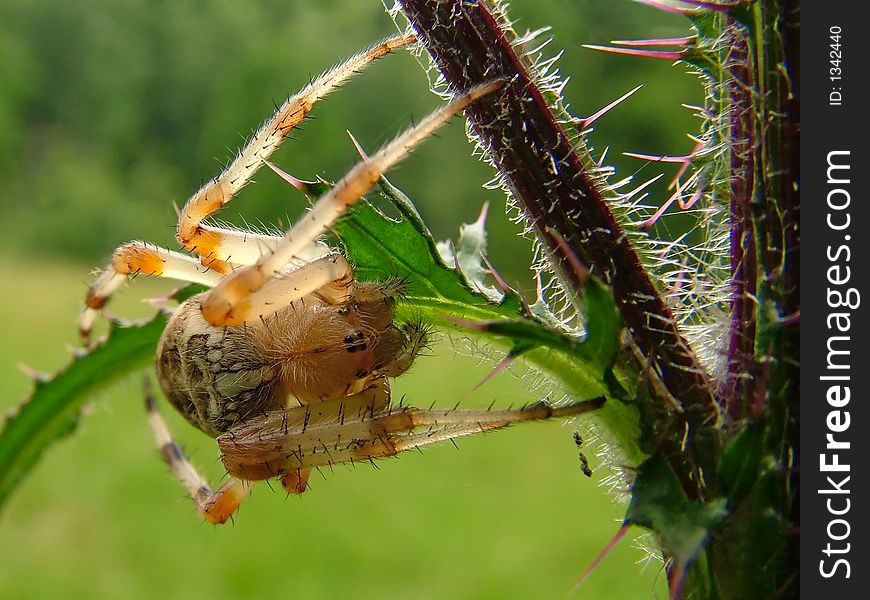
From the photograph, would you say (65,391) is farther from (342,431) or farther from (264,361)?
(342,431)

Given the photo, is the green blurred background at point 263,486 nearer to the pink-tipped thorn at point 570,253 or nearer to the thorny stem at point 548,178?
the thorny stem at point 548,178

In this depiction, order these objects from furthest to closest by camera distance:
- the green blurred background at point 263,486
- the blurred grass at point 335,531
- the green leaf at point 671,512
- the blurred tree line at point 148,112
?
the blurred tree line at point 148,112
the blurred grass at point 335,531
the green blurred background at point 263,486
the green leaf at point 671,512

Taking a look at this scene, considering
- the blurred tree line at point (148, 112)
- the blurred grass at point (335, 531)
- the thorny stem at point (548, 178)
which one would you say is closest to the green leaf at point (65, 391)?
the thorny stem at point (548, 178)

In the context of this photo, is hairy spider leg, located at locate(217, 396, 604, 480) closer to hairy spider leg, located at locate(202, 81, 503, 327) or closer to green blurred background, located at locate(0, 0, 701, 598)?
hairy spider leg, located at locate(202, 81, 503, 327)

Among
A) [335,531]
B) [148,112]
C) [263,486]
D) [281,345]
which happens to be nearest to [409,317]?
[281,345]

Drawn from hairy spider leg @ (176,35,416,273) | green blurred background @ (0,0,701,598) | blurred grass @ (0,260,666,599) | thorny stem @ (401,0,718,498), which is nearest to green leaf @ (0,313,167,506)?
hairy spider leg @ (176,35,416,273)

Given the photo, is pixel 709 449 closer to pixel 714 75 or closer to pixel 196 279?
pixel 714 75
